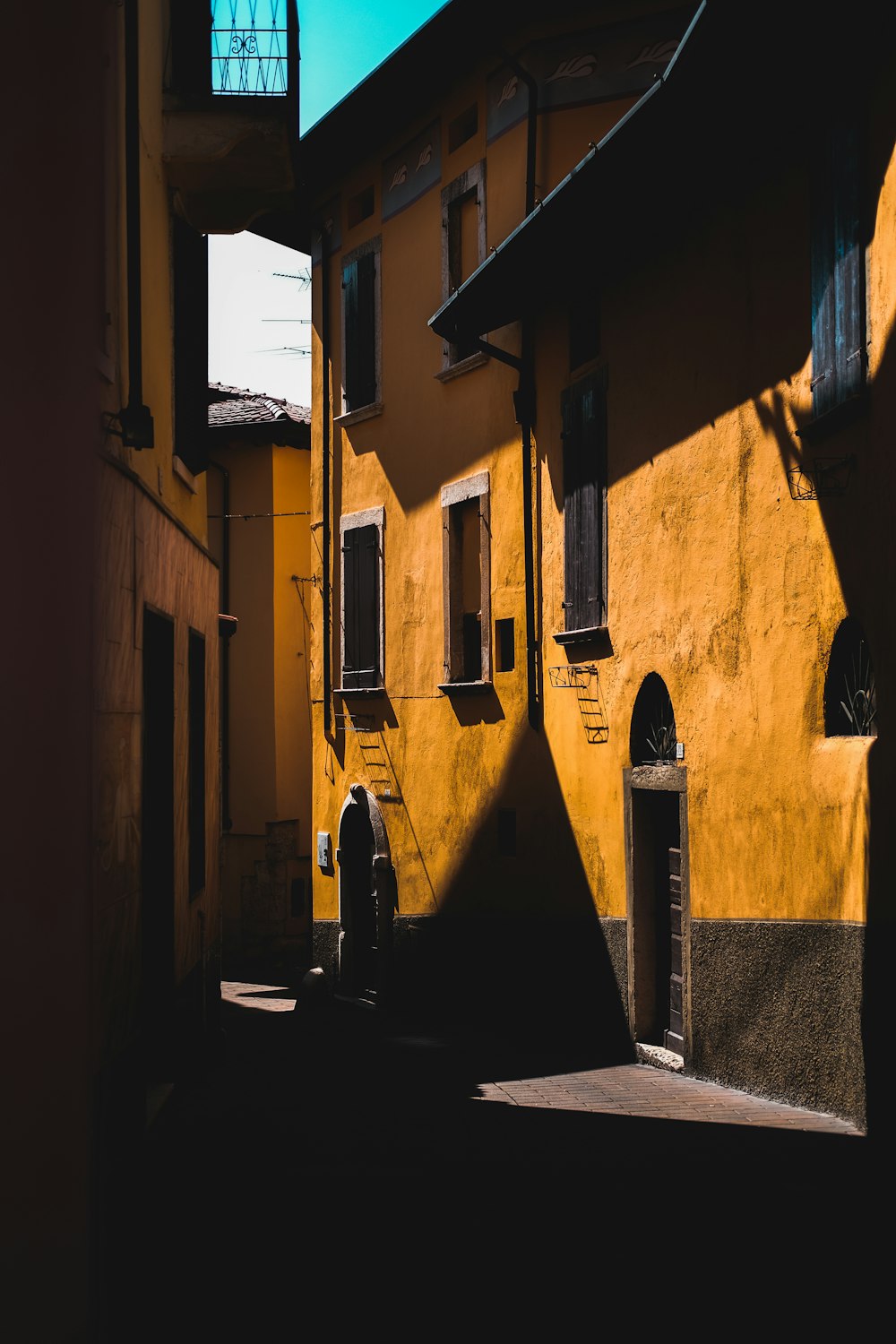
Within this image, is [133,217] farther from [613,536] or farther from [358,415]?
[358,415]

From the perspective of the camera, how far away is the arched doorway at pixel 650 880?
10.6 metres

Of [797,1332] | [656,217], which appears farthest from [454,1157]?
[656,217]

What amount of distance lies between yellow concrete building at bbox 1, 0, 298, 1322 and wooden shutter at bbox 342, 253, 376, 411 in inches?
215

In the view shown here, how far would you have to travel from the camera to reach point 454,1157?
677 centimetres

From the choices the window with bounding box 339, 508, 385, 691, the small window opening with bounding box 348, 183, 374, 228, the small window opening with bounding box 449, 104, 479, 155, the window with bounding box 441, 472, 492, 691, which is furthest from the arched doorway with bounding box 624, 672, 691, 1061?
the small window opening with bounding box 348, 183, 374, 228

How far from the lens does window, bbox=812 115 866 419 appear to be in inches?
298

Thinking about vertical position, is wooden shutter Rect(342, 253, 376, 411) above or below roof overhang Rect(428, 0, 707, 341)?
above

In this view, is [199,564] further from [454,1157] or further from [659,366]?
[454,1157]

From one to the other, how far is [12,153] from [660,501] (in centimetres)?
709

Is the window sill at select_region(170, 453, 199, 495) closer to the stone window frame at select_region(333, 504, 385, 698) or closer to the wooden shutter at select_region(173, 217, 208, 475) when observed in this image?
the wooden shutter at select_region(173, 217, 208, 475)

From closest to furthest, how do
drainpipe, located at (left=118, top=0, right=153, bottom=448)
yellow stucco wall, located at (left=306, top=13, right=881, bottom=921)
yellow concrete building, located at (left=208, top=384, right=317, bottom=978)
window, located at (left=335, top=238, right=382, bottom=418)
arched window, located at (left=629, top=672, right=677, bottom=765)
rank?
drainpipe, located at (left=118, top=0, right=153, bottom=448)
yellow stucco wall, located at (left=306, top=13, right=881, bottom=921)
arched window, located at (left=629, top=672, right=677, bottom=765)
window, located at (left=335, top=238, right=382, bottom=418)
yellow concrete building, located at (left=208, top=384, right=317, bottom=978)

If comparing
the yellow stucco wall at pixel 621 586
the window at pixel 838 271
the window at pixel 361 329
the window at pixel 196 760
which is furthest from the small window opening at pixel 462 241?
the window at pixel 838 271

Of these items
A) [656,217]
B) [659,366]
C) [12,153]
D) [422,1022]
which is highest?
[656,217]

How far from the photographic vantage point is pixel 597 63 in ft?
40.0
